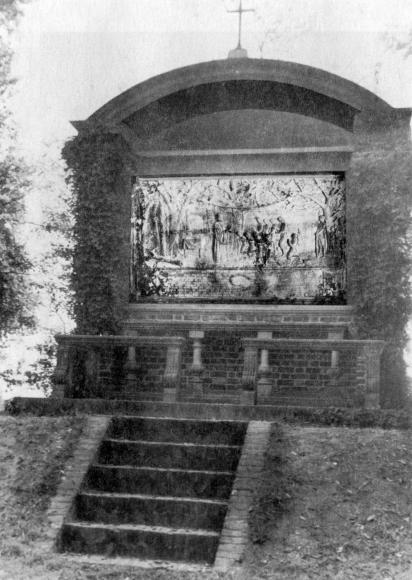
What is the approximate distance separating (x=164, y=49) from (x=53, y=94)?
7.85 metres

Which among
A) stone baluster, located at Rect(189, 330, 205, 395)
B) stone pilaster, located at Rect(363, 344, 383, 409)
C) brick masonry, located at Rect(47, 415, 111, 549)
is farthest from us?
stone baluster, located at Rect(189, 330, 205, 395)

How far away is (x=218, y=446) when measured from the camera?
830 cm

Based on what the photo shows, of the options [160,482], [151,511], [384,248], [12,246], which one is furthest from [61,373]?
[12,246]

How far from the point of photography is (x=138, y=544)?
7000 mm

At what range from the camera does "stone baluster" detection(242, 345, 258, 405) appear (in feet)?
32.3

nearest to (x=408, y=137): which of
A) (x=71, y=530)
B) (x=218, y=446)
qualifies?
(x=218, y=446)

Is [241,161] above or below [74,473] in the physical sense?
above

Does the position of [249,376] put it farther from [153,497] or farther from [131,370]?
[153,497]

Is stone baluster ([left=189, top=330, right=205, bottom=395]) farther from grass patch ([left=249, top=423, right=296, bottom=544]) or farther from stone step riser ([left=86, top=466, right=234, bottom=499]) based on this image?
stone step riser ([left=86, top=466, right=234, bottom=499])

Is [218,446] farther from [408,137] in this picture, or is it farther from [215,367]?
[408,137]

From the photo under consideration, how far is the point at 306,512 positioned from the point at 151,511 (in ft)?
5.18

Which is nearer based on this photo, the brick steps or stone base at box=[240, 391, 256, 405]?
the brick steps

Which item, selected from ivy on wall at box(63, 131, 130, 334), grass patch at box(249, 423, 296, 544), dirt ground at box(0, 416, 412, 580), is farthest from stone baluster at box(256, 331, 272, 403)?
ivy on wall at box(63, 131, 130, 334)

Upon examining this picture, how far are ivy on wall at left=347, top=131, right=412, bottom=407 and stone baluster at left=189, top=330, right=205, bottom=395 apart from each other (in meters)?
2.54
